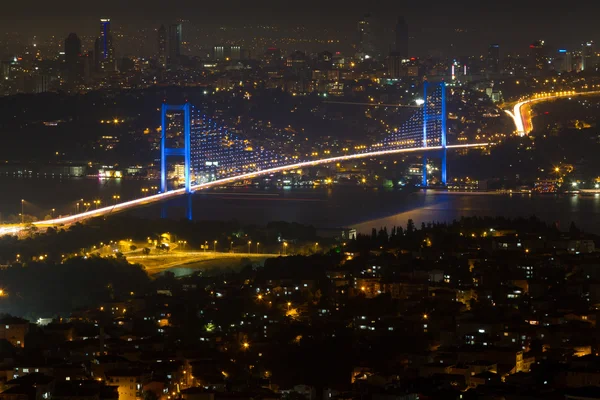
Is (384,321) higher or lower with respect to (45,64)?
lower

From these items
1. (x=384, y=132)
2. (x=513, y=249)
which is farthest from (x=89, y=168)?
(x=513, y=249)

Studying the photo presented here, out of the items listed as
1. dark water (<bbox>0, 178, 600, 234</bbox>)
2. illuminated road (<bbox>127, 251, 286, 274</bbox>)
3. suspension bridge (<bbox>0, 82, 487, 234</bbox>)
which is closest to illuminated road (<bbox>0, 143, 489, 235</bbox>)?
suspension bridge (<bbox>0, 82, 487, 234</bbox>)

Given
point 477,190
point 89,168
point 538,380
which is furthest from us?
point 89,168

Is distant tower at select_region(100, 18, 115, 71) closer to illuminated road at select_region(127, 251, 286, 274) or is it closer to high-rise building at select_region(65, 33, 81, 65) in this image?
high-rise building at select_region(65, 33, 81, 65)

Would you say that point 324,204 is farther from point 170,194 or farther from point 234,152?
point 234,152

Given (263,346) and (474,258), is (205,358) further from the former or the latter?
(474,258)

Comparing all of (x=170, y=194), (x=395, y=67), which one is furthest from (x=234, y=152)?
(x=395, y=67)
